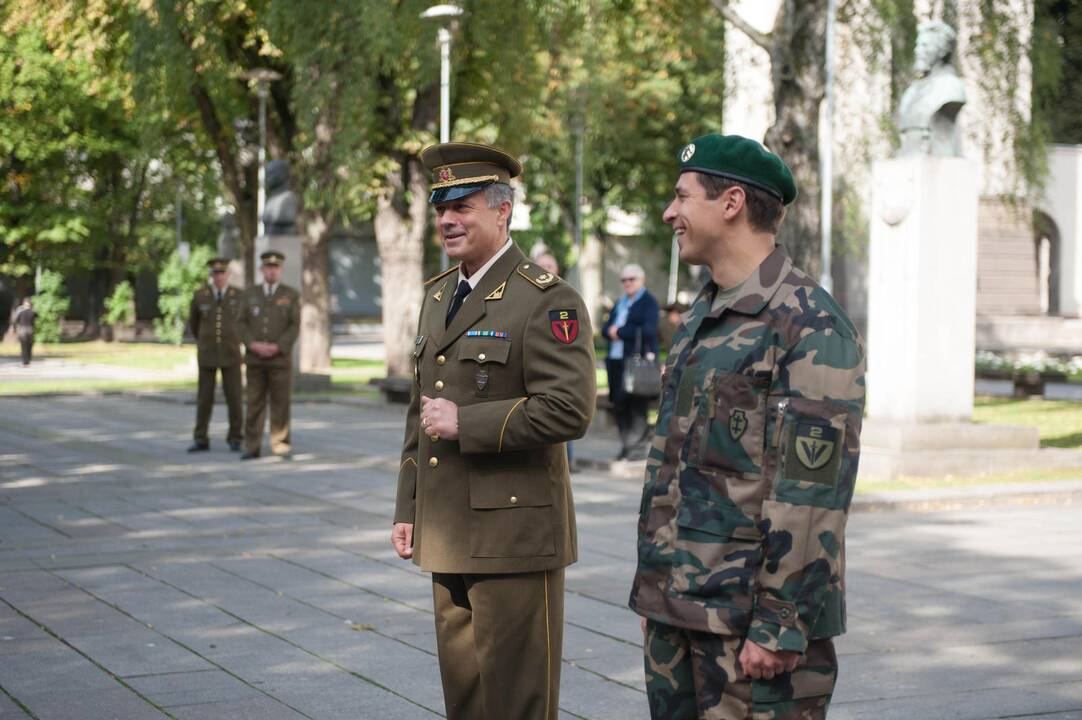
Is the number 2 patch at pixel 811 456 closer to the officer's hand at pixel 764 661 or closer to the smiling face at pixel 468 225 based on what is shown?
the officer's hand at pixel 764 661

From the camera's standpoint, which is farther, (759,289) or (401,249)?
(401,249)

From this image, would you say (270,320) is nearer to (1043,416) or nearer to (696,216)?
(1043,416)

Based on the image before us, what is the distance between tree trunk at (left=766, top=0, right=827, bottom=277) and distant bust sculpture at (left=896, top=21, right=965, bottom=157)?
173 centimetres

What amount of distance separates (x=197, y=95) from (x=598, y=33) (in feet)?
32.3

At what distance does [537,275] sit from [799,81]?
1321 cm

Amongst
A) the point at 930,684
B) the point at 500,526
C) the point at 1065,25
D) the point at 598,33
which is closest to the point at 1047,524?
the point at 930,684

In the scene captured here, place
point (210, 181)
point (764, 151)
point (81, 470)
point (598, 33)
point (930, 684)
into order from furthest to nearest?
point (210, 181) → point (598, 33) → point (81, 470) → point (930, 684) → point (764, 151)

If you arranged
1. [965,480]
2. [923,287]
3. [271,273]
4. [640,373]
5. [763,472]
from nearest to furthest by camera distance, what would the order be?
1. [763,472]
2. [965,480]
3. [923,287]
4. [640,373]
5. [271,273]

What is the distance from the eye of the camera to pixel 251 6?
26656 millimetres

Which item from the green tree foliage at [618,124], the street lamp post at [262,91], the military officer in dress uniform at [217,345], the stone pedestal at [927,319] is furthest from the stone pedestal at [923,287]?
the street lamp post at [262,91]

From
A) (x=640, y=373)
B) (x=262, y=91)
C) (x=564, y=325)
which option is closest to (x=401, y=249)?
(x=262, y=91)

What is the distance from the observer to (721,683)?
331 cm

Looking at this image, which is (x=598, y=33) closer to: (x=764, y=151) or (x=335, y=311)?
(x=764, y=151)

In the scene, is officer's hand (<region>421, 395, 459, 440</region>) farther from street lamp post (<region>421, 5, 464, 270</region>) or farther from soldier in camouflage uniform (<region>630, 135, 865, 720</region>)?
street lamp post (<region>421, 5, 464, 270</region>)
